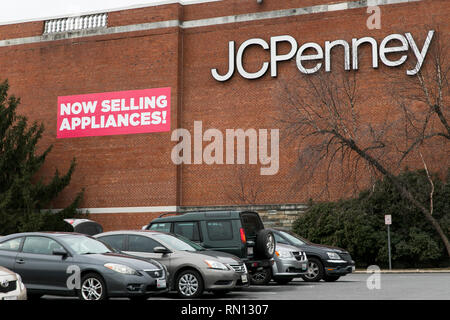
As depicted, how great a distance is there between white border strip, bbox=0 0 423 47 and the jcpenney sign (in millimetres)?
1451

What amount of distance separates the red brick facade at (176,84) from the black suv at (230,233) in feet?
59.7

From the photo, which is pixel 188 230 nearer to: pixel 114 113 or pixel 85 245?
pixel 85 245

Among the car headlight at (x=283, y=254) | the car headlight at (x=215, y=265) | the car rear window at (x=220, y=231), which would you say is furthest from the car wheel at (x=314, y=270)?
the car headlight at (x=215, y=265)

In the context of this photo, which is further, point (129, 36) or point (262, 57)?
point (129, 36)

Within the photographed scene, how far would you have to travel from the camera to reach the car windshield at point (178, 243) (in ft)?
50.1

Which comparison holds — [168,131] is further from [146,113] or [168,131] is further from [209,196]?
[209,196]

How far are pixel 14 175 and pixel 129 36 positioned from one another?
10.8 metres

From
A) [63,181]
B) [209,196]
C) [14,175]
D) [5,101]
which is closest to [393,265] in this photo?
[209,196]

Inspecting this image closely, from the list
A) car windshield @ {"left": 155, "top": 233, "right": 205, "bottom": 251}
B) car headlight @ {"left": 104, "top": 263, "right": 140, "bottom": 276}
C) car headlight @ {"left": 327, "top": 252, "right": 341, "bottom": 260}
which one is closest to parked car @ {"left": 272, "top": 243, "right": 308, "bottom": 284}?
car headlight @ {"left": 327, "top": 252, "right": 341, "bottom": 260}

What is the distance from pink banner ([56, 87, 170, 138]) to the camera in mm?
39406

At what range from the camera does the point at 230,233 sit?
16516 millimetres

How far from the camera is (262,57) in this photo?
37.7 m

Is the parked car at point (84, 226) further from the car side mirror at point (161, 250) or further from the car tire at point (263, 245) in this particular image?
the car side mirror at point (161, 250)

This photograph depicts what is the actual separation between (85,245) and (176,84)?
25.9 m
